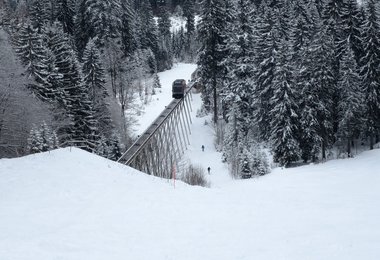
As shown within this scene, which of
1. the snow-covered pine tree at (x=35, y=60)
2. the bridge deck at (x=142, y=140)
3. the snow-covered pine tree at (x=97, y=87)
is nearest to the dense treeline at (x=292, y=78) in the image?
the bridge deck at (x=142, y=140)

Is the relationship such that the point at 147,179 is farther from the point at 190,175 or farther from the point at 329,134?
the point at 329,134

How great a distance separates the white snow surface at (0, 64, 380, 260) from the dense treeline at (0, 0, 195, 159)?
403cm

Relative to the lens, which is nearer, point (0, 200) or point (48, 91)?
point (0, 200)

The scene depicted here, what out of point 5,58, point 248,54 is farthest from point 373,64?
point 5,58

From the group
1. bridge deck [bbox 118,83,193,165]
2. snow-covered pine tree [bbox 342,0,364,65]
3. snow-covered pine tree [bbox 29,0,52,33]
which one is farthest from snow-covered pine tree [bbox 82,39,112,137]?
snow-covered pine tree [bbox 342,0,364,65]

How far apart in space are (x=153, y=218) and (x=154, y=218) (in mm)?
37

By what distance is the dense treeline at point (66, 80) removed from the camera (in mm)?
25625

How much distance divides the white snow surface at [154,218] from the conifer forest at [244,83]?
9.51 m

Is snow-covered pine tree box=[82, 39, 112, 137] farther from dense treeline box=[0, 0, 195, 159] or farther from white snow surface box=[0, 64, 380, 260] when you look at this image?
white snow surface box=[0, 64, 380, 260]

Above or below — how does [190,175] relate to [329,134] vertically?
below

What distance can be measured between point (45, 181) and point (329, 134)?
2769cm

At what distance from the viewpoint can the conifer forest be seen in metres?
31.7

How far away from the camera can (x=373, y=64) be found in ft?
124

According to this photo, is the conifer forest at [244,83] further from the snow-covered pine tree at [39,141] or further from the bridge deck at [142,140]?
the bridge deck at [142,140]
